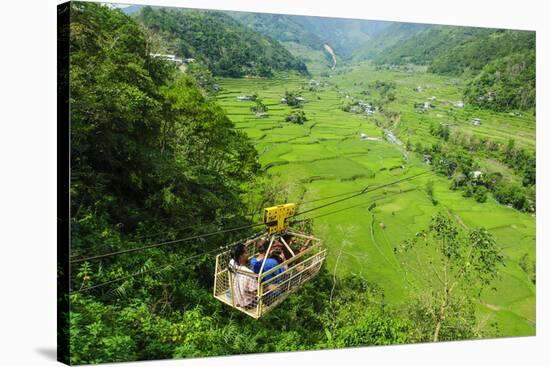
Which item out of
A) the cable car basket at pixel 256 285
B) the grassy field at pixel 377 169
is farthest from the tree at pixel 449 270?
the cable car basket at pixel 256 285

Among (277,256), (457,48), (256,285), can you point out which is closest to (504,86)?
(457,48)

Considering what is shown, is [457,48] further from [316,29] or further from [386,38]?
[316,29]

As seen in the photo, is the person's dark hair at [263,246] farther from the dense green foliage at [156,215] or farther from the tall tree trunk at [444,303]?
the tall tree trunk at [444,303]

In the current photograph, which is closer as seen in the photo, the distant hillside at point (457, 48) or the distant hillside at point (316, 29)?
the distant hillside at point (316, 29)

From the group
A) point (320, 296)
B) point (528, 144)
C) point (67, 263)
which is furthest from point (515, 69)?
point (67, 263)

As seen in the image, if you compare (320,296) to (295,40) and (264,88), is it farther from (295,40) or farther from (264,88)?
(295,40)
